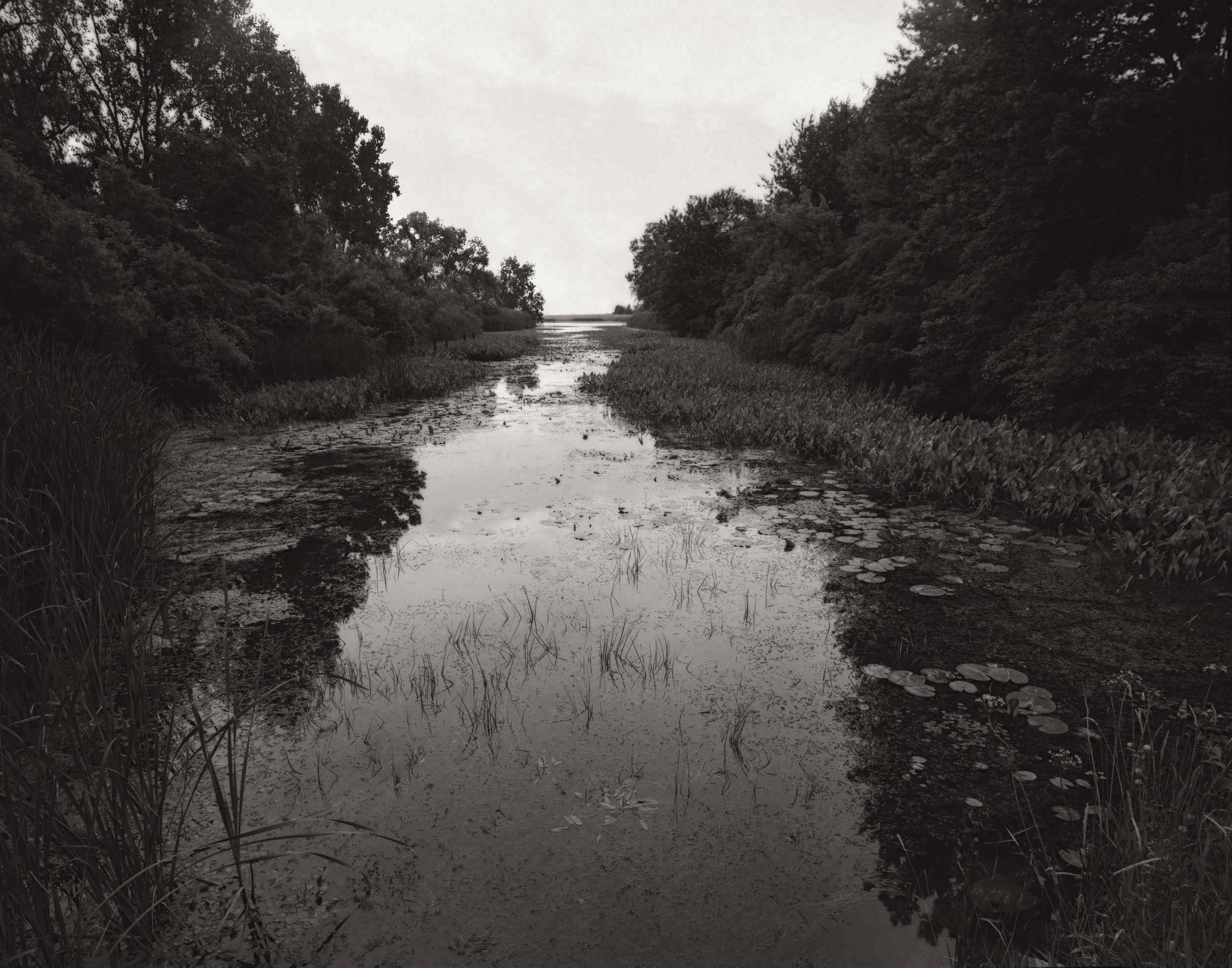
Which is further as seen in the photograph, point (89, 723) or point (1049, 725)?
point (1049, 725)

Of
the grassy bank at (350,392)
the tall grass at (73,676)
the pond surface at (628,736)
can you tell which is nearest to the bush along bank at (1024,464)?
the pond surface at (628,736)

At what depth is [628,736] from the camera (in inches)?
112

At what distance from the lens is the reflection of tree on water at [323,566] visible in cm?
341

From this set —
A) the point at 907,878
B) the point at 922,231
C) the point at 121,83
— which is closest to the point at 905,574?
the point at 907,878

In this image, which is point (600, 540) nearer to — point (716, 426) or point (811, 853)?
point (811, 853)

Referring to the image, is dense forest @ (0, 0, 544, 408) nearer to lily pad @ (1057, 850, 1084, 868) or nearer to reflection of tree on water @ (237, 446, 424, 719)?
reflection of tree on water @ (237, 446, 424, 719)

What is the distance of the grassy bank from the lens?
428 inches

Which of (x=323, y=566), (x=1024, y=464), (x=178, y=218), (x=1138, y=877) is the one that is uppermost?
(x=178, y=218)

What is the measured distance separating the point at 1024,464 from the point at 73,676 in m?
7.33

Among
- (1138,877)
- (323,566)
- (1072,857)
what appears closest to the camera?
(1138,877)

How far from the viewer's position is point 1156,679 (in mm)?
3232

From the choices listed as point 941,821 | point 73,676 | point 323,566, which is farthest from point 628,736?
point 323,566

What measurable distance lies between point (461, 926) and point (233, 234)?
56.3ft

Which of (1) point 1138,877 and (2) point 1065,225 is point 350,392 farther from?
(1) point 1138,877
